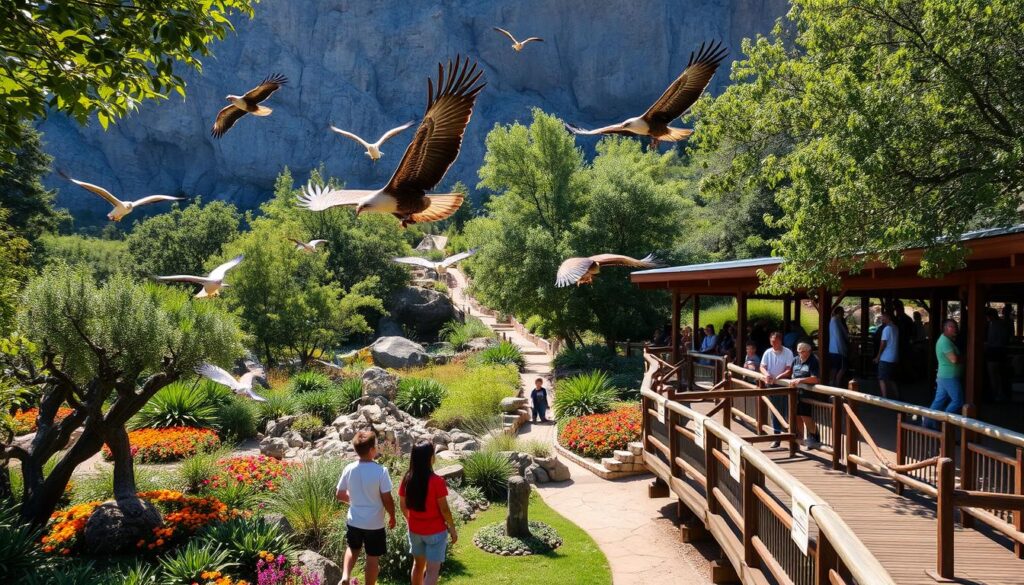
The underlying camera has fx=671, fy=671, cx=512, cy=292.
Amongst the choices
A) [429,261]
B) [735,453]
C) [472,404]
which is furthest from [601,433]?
[735,453]

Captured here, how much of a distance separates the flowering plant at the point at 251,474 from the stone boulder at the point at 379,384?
6.45 m

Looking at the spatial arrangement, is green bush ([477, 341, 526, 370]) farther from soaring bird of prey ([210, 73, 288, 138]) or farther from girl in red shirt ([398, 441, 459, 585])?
girl in red shirt ([398, 441, 459, 585])

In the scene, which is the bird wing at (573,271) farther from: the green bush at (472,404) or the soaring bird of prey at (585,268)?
the green bush at (472,404)

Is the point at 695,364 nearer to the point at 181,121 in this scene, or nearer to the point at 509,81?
the point at 509,81

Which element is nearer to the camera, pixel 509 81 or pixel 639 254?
pixel 639 254

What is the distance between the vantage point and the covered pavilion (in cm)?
661

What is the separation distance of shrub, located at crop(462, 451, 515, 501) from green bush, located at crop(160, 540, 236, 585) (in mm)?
5016

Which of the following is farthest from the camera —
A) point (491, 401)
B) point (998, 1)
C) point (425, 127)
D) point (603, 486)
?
point (491, 401)

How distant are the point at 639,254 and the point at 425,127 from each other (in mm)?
19372

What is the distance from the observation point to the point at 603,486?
37.7 feet

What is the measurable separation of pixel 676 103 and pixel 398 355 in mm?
18204

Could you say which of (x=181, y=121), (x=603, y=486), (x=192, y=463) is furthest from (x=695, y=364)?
(x=181, y=121)

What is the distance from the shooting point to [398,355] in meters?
24.5

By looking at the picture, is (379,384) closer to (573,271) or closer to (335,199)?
(573,271)
